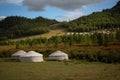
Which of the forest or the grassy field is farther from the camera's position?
the forest

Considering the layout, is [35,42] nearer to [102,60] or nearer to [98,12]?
[102,60]

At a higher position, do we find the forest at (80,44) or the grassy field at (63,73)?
the forest at (80,44)

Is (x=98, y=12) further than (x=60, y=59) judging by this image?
Yes

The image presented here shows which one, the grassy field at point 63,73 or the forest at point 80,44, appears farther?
the forest at point 80,44

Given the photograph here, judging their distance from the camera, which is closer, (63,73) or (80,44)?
(63,73)

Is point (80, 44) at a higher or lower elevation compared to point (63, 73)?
higher

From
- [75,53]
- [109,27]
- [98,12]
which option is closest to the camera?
[75,53]

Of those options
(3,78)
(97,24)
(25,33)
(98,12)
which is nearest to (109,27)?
(97,24)

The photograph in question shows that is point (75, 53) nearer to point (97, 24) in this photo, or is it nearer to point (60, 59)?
point (60, 59)

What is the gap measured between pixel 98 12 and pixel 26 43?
11727cm

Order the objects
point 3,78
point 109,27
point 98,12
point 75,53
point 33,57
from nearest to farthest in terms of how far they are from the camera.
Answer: point 3,78 → point 33,57 → point 75,53 → point 109,27 → point 98,12

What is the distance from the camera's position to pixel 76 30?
135875 mm

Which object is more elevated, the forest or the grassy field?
the forest

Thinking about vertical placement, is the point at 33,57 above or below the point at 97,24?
below
